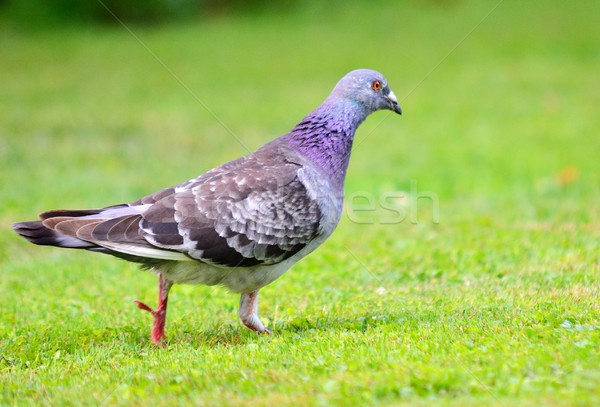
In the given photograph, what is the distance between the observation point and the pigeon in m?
5.66

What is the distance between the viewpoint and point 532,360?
4.50 meters

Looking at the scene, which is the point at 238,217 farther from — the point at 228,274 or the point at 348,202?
the point at 348,202

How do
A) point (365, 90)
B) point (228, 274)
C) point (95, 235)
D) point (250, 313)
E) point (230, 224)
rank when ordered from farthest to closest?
point (365, 90)
point (250, 313)
point (228, 274)
point (230, 224)
point (95, 235)

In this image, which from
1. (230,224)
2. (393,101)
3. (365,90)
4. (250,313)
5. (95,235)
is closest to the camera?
(95,235)

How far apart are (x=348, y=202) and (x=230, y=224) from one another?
612cm

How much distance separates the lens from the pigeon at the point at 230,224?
18.6 ft

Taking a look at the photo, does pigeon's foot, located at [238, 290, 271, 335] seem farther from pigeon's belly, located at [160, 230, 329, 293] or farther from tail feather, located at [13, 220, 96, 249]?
tail feather, located at [13, 220, 96, 249]

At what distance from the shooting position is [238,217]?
5785mm

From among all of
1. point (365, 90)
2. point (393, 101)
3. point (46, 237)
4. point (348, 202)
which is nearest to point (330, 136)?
point (365, 90)

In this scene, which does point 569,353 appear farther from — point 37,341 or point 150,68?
point 150,68

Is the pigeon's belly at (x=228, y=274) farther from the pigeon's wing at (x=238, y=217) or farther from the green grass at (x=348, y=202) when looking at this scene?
the green grass at (x=348, y=202)

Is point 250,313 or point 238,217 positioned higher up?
point 238,217

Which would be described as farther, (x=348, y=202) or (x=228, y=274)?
(x=348, y=202)

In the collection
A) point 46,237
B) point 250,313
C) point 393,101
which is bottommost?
point 250,313
